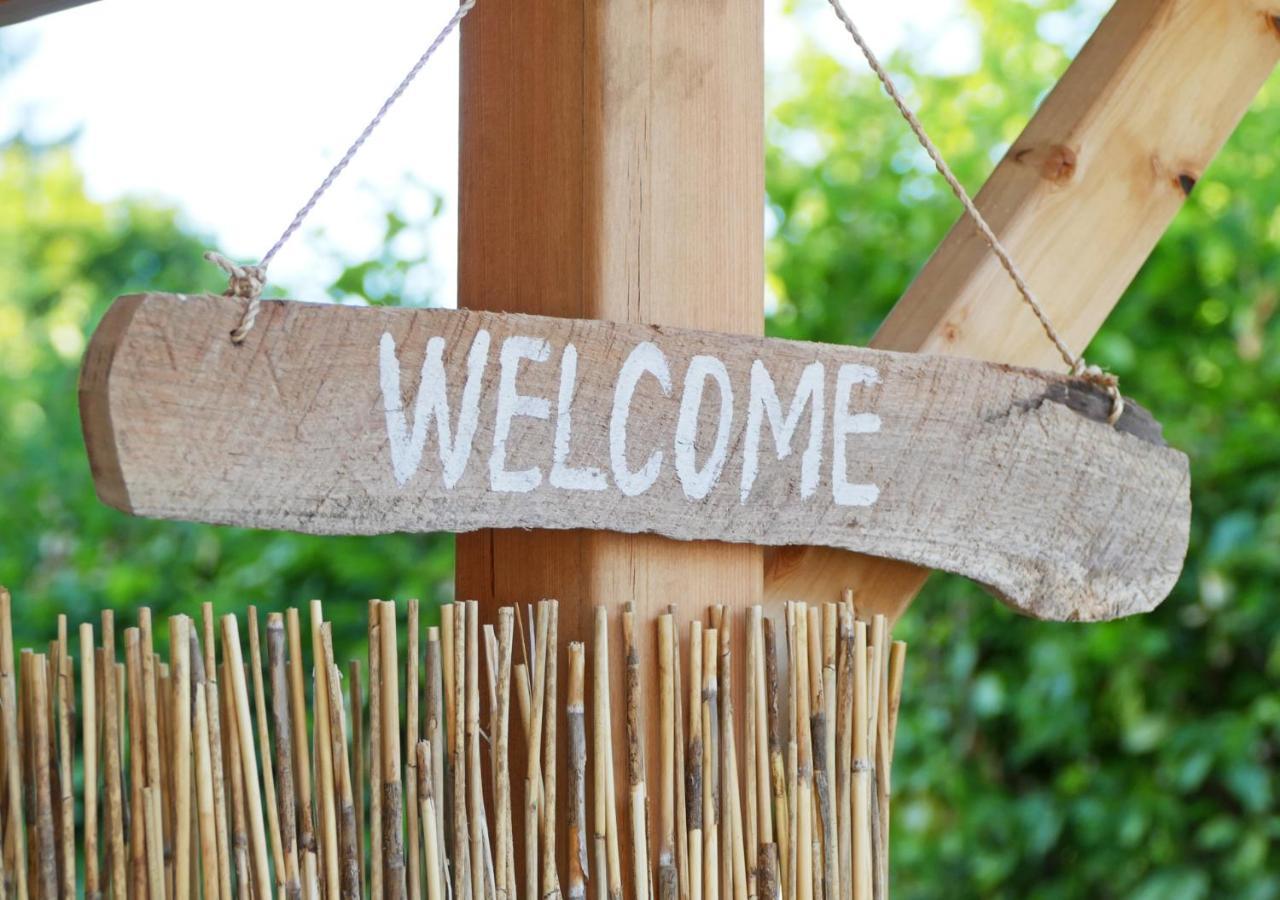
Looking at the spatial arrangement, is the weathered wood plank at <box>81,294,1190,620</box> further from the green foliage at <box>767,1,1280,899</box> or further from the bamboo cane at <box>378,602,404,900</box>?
the green foliage at <box>767,1,1280,899</box>

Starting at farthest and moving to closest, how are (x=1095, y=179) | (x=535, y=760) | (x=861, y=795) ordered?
(x=1095, y=179), (x=861, y=795), (x=535, y=760)

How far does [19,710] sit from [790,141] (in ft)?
8.22

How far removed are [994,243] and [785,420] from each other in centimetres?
26

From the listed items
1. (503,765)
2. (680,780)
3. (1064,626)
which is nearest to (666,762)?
(680,780)

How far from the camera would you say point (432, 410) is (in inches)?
35.2

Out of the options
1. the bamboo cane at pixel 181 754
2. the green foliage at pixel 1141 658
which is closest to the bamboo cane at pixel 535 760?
the bamboo cane at pixel 181 754

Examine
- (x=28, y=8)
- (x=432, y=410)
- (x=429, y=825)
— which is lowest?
(x=429, y=825)

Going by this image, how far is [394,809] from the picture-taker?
0.92 meters

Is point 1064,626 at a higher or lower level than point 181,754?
higher

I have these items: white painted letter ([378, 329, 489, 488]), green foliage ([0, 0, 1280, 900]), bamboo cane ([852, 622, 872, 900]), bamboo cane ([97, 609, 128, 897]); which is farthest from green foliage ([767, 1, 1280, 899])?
bamboo cane ([97, 609, 128, 897])

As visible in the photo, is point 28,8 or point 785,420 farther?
point 28,8

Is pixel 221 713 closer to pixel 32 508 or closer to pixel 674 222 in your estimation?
pixel 674 222

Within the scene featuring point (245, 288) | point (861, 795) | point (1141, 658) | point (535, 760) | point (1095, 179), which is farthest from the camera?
point (1141, 658)

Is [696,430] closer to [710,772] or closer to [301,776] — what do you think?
[710,772]
